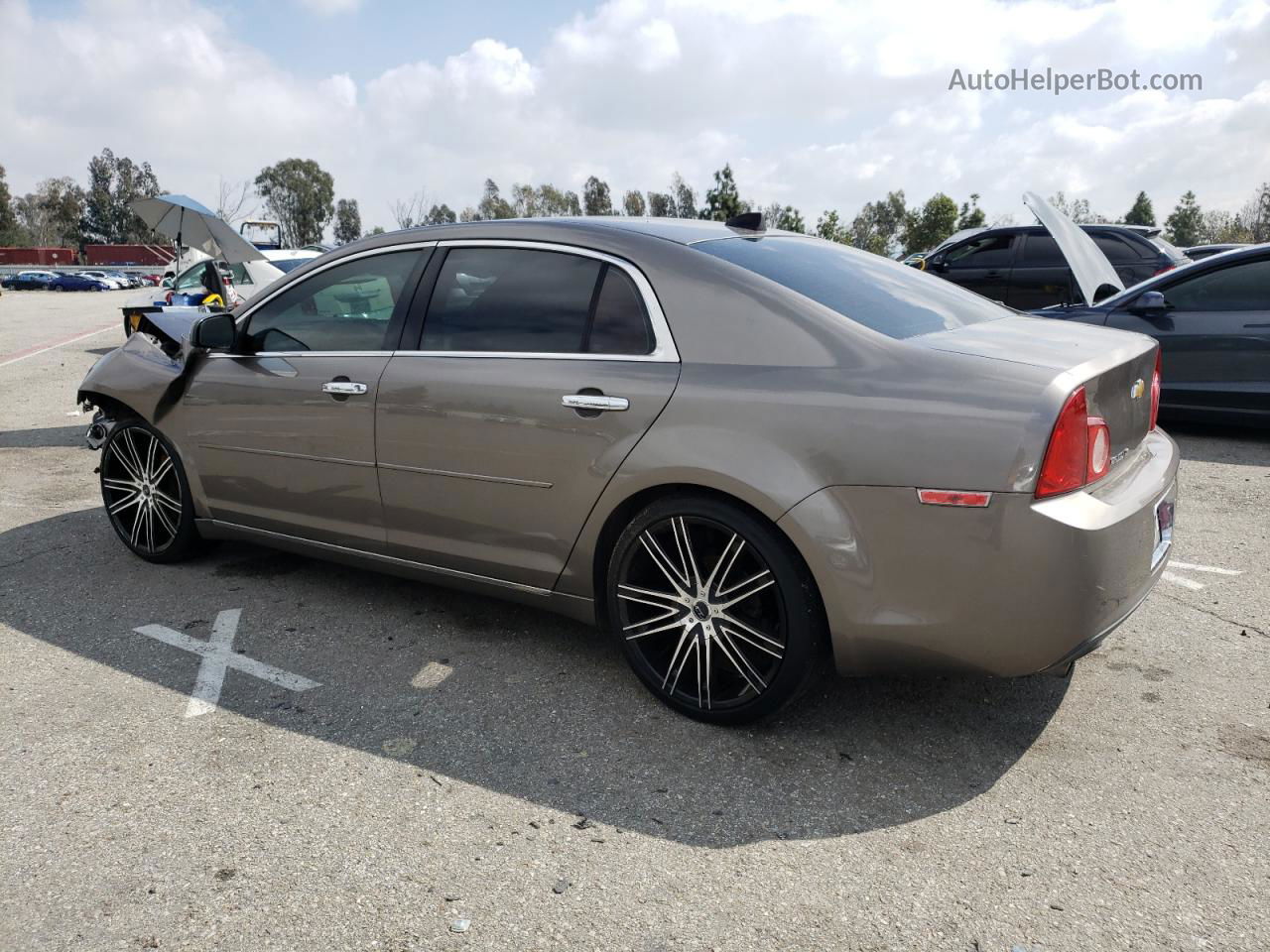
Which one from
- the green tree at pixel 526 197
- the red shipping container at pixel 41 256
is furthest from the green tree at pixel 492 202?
the red shipping container at pixel 41 256

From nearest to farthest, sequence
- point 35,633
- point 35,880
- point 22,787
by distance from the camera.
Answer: point 35,880 → point 22,787 → point 35,633

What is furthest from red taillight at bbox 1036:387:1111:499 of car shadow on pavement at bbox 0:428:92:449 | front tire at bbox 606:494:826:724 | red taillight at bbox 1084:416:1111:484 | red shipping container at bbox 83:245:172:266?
red shipping container at bbox 83:245:172:266

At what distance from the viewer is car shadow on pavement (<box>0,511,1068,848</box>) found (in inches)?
113

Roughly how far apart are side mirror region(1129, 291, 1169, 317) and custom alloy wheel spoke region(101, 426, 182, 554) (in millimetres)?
6946

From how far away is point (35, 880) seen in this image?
2.52 m

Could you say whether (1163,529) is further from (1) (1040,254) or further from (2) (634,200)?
(2) (634,200)

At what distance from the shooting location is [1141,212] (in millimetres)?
80875

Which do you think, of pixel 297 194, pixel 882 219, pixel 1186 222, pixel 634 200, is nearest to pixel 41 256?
pixel 297 194

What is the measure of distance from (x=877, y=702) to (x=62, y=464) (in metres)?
6.66

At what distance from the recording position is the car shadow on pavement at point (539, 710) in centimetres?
287

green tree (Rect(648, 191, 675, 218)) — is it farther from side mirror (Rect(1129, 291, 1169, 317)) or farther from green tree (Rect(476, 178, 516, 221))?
side mirror (Rect(1129, 291, 1169, 317))

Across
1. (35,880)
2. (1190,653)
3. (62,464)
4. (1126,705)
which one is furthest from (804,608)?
(62,464)

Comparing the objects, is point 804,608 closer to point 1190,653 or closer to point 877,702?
point 877,702

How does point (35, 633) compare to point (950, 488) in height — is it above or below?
below
